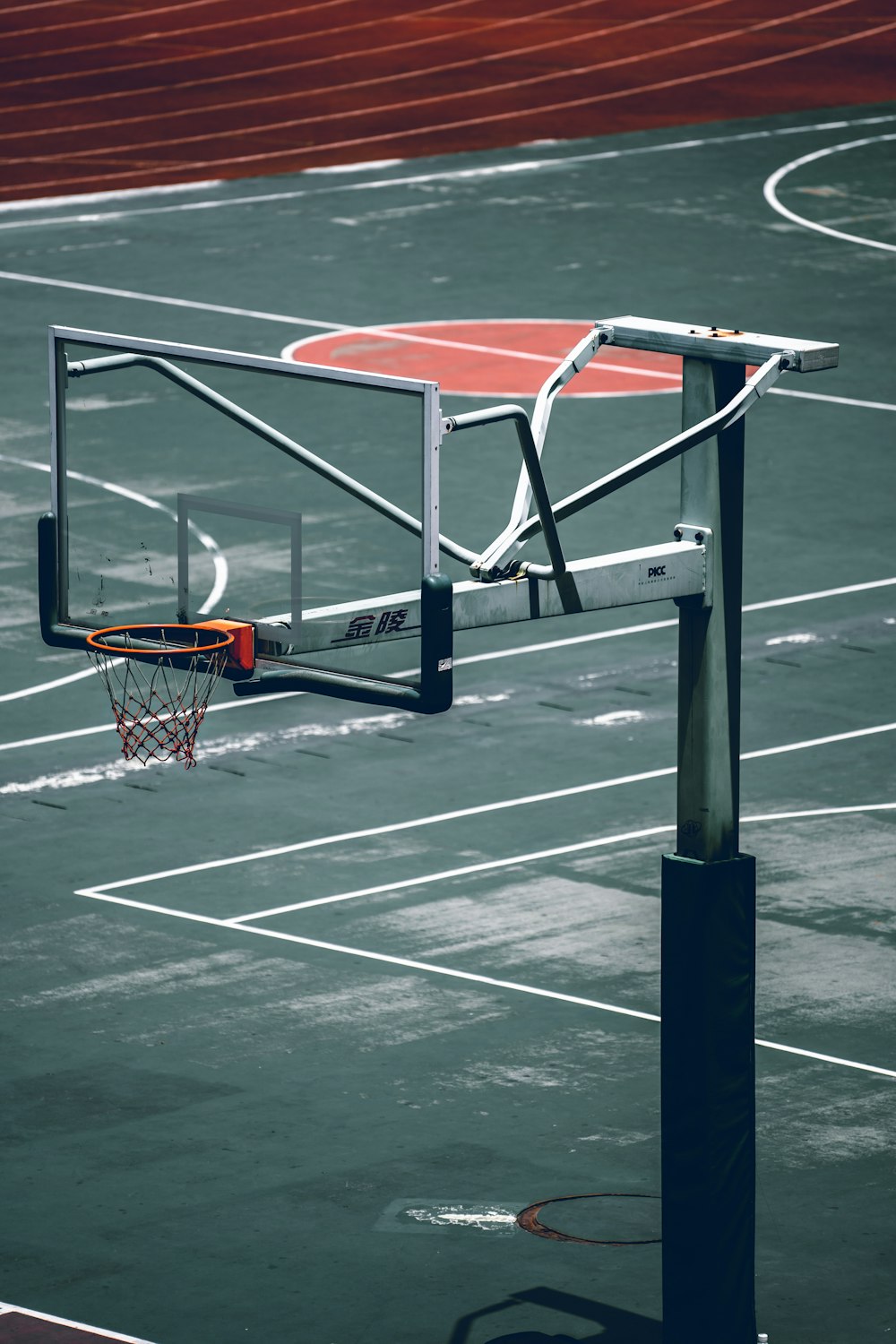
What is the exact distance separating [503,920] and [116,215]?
34565 millimetres

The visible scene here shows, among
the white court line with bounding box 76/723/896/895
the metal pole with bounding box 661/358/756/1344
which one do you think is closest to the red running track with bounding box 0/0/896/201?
the white court line with bounding box 76/723/896/895

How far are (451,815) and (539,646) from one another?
6.17 metres

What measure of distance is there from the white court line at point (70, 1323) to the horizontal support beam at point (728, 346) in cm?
683

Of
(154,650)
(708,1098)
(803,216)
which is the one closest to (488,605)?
(154,650)

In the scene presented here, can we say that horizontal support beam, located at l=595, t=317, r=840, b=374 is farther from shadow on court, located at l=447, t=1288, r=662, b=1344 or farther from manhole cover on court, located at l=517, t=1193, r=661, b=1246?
A: manhole cover on court, located at l=517, t=1193, r=661, b=1246

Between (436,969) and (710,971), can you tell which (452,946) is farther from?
(710,971)

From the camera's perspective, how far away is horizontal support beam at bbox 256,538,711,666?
17672 millimetres

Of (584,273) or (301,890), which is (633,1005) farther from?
(584,273)

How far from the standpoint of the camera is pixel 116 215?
59438mm

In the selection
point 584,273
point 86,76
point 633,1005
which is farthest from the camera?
point 86,76

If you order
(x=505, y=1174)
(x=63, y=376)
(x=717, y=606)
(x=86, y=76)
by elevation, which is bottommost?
(x=505, y=1174)

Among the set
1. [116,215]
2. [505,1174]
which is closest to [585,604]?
[505,1174]

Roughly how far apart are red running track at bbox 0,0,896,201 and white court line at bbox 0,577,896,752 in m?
28.2

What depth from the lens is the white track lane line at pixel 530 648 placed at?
32750 millimetres
